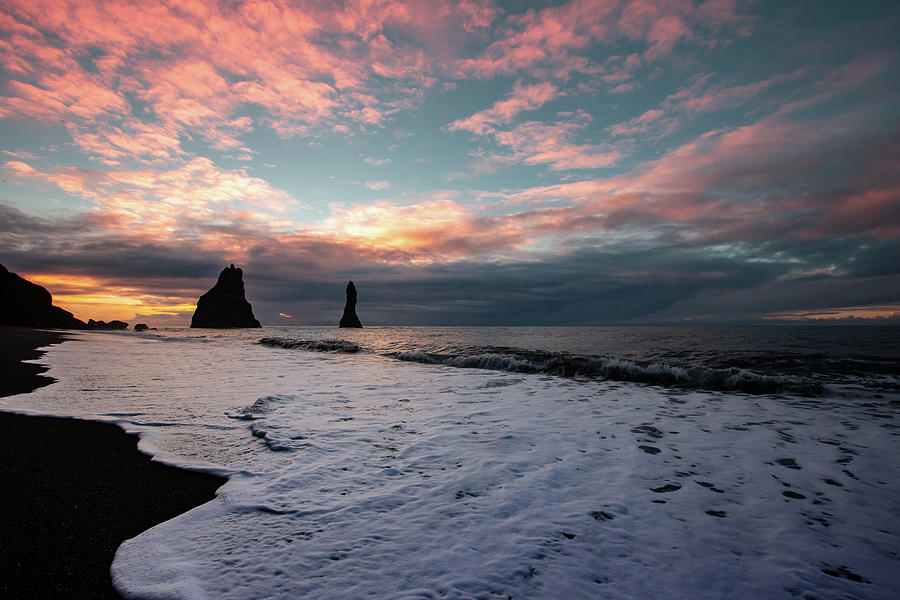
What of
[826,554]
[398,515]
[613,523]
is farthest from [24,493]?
[826,554]

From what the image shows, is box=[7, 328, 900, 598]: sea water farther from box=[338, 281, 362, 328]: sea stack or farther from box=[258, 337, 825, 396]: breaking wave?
box=[338, 281, 362, 328]: sea stack

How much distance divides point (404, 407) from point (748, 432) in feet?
21.0

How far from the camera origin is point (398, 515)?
3283 mm

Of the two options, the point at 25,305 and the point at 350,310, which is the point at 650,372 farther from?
the point at 350,310

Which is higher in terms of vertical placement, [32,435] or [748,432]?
[32,435]

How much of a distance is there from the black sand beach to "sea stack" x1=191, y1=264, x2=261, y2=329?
470 ft

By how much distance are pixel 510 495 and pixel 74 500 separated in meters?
4.07

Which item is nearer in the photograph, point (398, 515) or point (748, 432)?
point (398, 515)

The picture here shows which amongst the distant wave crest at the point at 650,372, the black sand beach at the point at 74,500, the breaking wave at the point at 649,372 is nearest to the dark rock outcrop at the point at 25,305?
the breaking wave at the point at 649,372

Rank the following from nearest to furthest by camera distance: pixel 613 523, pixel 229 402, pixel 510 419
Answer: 1. pixel 613 523
2. pixel 510 419
3. pixel 229 402

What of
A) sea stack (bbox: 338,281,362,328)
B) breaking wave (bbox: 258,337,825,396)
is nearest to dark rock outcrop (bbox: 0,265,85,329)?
sea stack (bbox: 338,281,362,328)

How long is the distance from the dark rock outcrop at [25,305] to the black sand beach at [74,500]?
101511 mm

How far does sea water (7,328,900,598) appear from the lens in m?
2.48

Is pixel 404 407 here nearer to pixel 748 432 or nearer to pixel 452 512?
pixel 452 512
